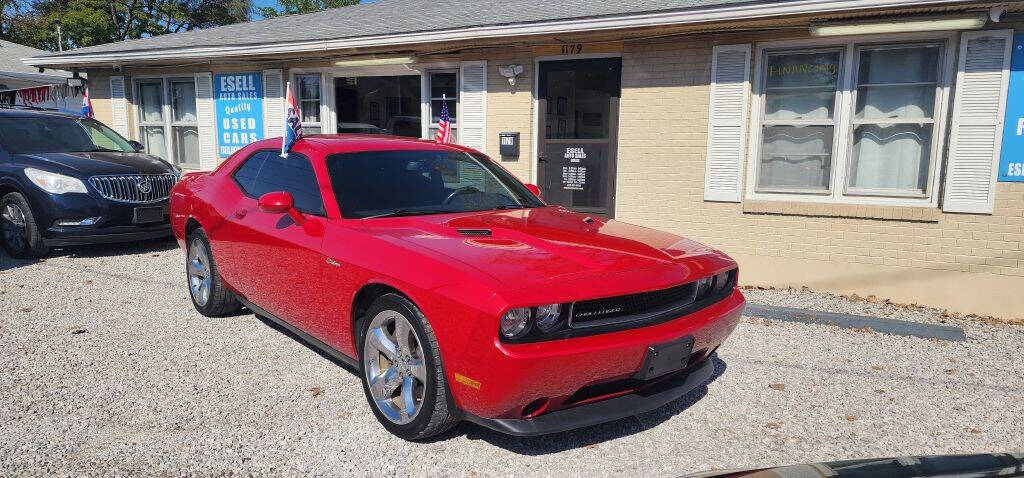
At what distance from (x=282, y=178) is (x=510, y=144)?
4.23 meters

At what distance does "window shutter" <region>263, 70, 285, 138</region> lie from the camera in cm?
1008

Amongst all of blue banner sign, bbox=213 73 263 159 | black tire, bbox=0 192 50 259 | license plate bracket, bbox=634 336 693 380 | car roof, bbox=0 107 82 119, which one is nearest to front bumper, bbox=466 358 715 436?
license plate bracket, bbox=634 336 693 380

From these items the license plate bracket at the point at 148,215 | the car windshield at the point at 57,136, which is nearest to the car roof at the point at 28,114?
the car windshield at the point at 57,136

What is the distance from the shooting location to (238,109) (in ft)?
34.3

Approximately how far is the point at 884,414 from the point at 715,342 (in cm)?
118

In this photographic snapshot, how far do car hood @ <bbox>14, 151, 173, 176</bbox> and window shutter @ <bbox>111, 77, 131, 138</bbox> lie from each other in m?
3.96

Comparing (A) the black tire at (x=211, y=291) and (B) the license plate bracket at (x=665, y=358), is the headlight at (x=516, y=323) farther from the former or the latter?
(A) the black tire at (x=211, y=291)

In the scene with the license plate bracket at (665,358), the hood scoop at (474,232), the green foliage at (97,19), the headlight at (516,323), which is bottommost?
the license plate bracket at (665,358)

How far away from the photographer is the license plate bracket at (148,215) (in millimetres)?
7539

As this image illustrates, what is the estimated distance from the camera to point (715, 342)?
339 cm

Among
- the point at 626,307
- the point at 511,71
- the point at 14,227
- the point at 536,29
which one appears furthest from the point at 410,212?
the point at 14,227

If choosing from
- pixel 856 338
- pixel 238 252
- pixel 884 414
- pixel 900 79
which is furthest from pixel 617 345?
pixel 900 79

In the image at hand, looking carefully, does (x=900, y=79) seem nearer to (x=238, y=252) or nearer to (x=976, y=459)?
(x=976, y=459)

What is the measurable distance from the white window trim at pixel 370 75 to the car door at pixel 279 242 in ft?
14.4
